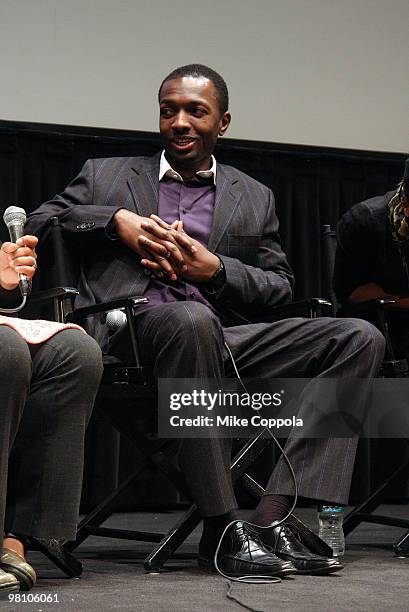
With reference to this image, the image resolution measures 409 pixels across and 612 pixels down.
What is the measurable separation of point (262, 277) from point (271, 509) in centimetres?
74

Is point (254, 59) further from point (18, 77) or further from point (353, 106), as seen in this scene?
point (18, 77)

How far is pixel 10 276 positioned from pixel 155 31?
7.51 ft

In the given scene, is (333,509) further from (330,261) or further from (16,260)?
(16,260)

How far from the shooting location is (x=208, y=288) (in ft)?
8.65

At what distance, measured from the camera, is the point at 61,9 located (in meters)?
4.05

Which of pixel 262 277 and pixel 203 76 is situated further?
pixel 203 76

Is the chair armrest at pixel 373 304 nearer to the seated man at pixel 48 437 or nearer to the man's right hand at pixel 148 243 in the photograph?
the man's right hand at pixel 148 243

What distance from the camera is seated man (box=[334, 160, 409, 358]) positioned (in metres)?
2.66

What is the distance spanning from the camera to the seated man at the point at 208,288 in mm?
2152

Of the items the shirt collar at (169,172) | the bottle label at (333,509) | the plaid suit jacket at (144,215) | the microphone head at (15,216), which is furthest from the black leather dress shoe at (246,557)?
the shirt collar at (169,172)

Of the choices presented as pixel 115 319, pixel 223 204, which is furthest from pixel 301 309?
pixel 115 319

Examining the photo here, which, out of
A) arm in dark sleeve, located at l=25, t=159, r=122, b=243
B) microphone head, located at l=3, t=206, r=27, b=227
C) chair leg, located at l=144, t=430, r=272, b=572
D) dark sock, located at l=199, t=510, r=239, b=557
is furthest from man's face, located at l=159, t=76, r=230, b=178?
dark sock, located at l=199, t=510, r=239, b=557

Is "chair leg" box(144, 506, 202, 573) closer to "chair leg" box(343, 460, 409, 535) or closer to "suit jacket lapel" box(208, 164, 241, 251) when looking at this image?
"chair leg" box(343, 460, 409, 535)

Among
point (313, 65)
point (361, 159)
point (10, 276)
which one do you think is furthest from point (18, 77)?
point (10, 276)
